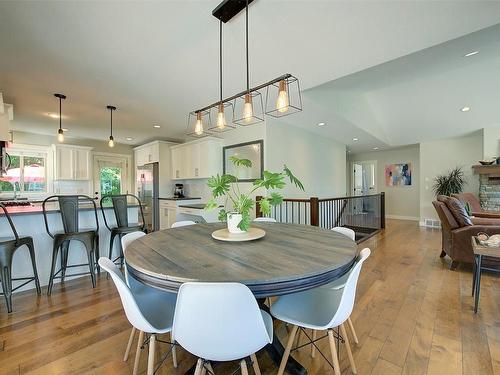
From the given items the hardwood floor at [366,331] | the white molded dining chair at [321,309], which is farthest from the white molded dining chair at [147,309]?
the white molded dining chair at [321,309]

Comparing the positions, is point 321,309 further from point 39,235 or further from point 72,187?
point 72,187

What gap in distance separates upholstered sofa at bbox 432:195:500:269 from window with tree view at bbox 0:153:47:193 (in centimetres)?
818

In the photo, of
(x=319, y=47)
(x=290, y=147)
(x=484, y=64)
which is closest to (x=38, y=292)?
(x=319, y=47)

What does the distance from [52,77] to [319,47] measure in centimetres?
302

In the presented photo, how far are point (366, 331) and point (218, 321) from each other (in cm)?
152

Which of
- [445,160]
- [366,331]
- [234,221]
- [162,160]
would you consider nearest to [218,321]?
[234,221]

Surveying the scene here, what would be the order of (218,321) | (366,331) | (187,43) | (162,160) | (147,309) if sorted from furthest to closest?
1. (162,160)
2. (187,43)
3. (366,331)
4. (147,309)
5. (218,321)

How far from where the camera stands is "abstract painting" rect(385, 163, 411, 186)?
299 inches

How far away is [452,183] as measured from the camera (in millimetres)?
5949

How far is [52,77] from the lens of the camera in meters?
2.80

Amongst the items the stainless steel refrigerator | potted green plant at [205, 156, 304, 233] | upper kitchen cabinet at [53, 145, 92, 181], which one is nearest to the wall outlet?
potted green plant at [205, 156, 304, 233]

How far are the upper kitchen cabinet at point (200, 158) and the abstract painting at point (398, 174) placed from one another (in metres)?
5.95

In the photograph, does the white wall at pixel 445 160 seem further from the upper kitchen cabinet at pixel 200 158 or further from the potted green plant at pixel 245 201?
the potted green plant at pixel 245 201

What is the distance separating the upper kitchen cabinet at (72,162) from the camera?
5.70 metres
